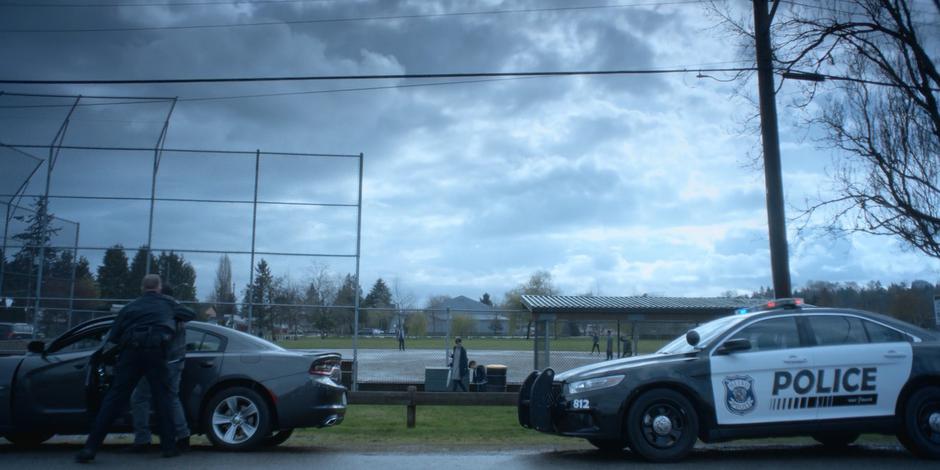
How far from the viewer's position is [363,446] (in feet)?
28.2

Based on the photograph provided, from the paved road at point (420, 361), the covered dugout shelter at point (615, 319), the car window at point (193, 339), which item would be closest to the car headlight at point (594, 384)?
the car window at point (193, 339)

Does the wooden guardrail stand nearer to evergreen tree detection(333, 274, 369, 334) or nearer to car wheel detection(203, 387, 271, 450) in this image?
car wheel detection(203, 387, 271, 450)

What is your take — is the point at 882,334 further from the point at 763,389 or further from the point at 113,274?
the point at 113,274

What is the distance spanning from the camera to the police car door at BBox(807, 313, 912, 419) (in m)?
7.54

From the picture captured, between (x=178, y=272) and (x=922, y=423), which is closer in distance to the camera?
(x=922, y=423)

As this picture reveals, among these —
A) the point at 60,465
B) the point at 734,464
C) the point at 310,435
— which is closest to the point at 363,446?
the point at 310,435

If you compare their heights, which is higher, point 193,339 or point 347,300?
point 347,300

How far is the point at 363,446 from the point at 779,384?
178 inches

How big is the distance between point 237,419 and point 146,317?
1.47m

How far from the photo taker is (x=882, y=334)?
25.7 ft

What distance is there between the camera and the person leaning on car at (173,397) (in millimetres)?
7559

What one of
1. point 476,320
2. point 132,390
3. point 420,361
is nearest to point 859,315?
point 132,390

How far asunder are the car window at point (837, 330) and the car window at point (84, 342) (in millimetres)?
7606

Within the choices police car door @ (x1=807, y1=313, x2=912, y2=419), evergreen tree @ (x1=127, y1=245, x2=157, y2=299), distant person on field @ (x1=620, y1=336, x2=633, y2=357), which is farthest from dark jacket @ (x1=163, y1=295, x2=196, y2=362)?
distant person on field @ (x1=620, y1=336, x2=633, y2=357)
